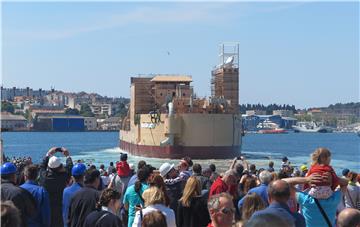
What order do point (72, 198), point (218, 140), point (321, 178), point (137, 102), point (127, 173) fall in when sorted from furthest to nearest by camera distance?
point (137, 102) → point (218, 140) → point (127, 173) → point (72, 198) → point (321, 178)

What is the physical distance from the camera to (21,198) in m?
7.34

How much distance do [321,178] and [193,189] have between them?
67.5 inches

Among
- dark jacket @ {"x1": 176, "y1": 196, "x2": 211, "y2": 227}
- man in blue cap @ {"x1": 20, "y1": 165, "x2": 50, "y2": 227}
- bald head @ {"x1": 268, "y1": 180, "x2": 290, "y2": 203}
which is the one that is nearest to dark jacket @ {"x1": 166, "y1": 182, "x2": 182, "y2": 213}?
dark jacket @ {"x1": 176, "y1": 196, "x2": 211, "y2": 227}

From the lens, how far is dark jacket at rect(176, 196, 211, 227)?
7893 millimetres

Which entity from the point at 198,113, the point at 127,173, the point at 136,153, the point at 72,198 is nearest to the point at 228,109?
the point at 198,113

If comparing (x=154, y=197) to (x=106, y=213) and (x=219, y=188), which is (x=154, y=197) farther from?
(x=219, y=188)

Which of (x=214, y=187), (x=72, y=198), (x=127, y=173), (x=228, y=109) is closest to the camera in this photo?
(x=72, y=198)

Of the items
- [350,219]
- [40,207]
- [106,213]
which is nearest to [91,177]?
[40,207]

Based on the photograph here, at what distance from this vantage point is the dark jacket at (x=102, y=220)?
6.19 m

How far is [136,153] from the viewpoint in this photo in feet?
224

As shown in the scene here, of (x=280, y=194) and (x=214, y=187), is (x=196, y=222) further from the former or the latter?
(x=280, y=194)

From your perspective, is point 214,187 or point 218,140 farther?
point 218,140

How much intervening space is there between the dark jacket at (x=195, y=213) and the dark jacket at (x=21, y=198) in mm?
1783

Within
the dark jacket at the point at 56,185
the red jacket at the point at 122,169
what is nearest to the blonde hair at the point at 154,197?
the dark jacket at the point at 56,185
